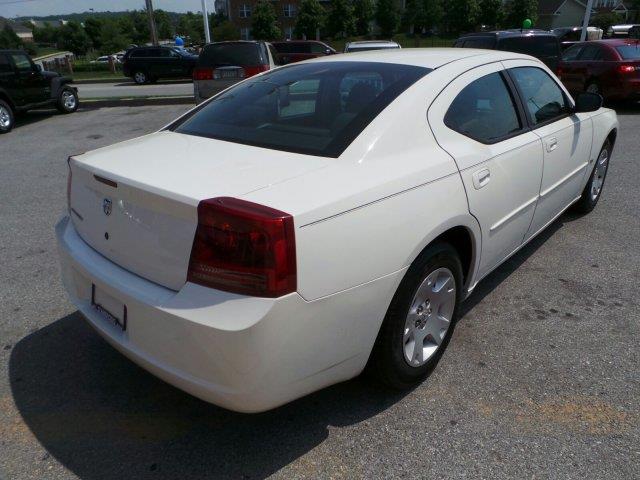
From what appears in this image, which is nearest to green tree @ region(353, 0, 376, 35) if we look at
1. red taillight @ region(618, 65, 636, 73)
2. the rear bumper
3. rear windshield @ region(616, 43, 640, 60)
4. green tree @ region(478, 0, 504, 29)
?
green tree @ region(478, 0, 504, 29)

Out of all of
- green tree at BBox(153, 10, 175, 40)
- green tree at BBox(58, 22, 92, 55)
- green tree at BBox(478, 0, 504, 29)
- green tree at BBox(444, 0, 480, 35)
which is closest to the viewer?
green tree at BBox(478, 0, 504, 29)

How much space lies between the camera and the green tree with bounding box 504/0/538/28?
5359 centimetres

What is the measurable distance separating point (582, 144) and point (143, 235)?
3592 mm

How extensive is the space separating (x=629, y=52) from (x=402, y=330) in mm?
12135

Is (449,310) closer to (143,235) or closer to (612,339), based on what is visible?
(612,339)

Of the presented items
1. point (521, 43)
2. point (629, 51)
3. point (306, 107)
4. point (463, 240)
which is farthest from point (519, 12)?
point (463, 240)

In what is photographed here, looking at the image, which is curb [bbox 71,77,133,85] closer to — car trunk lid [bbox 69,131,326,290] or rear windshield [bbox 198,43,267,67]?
rear windshield [bbox 198,43,267,67]

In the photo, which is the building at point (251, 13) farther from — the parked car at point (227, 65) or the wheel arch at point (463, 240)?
the wheel arch at point (463, 240)

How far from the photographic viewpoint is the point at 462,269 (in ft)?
9.38

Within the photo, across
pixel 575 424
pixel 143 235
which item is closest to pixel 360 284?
pixel 143 235

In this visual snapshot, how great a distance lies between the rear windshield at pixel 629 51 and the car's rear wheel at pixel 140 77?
21093 mm

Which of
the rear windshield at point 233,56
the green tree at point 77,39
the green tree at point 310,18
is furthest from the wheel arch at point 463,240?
the green tree at point 77,39

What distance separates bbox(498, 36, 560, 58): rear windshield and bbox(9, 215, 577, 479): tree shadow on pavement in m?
12.5

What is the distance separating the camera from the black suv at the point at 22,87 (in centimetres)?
1127
